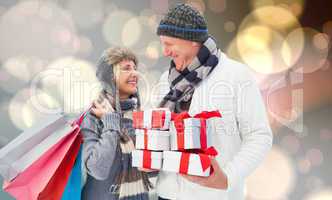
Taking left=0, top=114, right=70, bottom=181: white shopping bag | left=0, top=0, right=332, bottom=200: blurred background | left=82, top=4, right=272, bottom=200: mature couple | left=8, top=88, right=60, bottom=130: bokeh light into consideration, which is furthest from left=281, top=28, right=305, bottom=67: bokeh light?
left=0, top=114, right=70, bottom=181: white shopping bag

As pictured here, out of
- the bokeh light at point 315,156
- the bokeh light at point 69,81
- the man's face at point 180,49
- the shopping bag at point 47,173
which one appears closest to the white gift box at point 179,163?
the man's face at point 180,49

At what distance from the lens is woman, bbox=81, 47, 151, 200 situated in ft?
4.17

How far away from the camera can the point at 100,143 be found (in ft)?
4.18

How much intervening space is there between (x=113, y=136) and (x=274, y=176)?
3.87 ft

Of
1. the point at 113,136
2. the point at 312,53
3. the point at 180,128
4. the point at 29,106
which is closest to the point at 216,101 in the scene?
the point at 180,128

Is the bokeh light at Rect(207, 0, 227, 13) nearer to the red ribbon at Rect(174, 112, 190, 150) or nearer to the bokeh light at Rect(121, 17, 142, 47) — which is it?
the bokeh light at Rect(121, 17, 142, 47)

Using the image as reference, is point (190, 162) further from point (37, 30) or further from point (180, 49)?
point (37, 30)

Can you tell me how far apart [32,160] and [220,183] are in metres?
0.59

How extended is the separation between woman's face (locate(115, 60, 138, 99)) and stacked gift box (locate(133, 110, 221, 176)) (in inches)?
13.3

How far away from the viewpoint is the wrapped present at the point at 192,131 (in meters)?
0.96

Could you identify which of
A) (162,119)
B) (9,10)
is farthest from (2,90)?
(162,119)

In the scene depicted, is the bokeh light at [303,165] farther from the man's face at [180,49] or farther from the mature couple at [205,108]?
the man's face at [180,49]

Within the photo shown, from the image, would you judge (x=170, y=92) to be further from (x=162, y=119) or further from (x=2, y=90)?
(x=2, y=90)

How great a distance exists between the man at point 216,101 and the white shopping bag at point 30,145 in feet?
1.27
